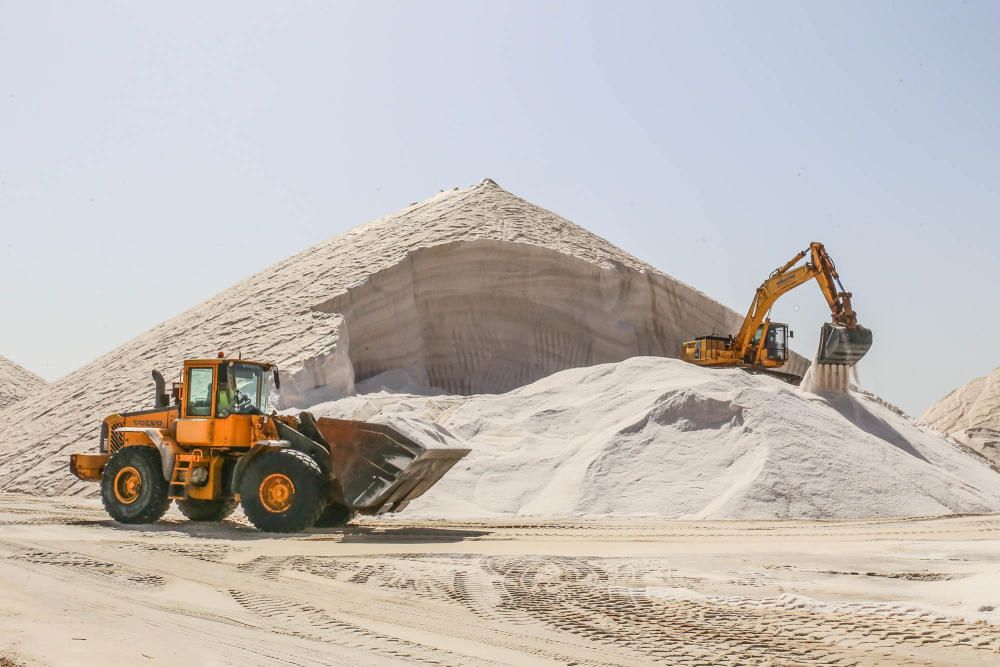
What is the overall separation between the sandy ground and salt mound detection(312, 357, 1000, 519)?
311cm

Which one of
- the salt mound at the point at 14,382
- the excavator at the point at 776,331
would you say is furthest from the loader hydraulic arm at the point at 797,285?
the salt mound at the point at 14,382

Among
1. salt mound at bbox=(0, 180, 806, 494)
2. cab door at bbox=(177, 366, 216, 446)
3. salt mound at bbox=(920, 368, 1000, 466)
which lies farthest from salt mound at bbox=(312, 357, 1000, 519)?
salt mound at bbox=(920, 368, 1000, 466)

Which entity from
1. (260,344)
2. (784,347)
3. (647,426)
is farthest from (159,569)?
(784,347)

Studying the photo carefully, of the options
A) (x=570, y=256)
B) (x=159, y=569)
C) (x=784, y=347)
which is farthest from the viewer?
(x=570, y=256)

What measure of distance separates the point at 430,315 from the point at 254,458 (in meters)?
13.9

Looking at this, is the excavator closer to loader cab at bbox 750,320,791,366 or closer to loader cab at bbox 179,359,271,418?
loader cab at bbox 750,320,791,366

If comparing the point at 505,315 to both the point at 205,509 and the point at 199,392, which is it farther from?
the point at 199,392

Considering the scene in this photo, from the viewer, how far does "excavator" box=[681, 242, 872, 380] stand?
19953mm

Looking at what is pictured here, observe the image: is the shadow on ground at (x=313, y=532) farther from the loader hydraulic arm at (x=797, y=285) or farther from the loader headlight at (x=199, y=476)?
the loader hydraulic arm at (x=797, y=285)

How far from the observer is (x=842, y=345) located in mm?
19703

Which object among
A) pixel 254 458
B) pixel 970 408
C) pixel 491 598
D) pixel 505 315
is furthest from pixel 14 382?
pixel 491 598

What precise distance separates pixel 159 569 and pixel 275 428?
3.60 metres

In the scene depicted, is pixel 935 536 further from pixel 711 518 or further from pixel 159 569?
pixel 159 569

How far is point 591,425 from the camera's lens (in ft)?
57.2
